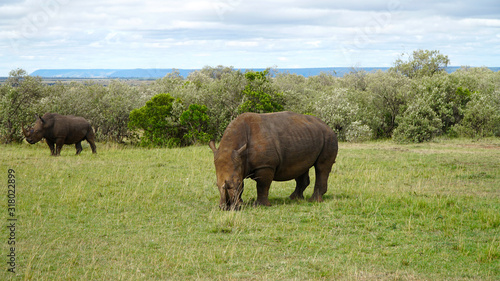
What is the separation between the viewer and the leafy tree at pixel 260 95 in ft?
106

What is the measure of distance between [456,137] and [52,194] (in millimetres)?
30598

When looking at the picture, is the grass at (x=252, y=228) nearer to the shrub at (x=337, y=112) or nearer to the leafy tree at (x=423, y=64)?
the shrub at (x=337, y=112)

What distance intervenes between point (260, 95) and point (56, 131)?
44.5 ft

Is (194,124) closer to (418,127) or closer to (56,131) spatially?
(56,131)

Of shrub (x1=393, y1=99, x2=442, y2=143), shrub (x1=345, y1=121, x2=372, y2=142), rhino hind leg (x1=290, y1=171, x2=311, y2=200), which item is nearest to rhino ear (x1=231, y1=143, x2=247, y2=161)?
rhino hind leg (x1=290, y1=171, x2=311, y2=200)

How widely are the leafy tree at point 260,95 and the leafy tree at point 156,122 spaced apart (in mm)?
4770

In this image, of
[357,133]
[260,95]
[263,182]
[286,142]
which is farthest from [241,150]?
[357,133]

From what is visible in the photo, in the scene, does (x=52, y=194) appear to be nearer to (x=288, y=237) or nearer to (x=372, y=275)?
(x=288, y=237)

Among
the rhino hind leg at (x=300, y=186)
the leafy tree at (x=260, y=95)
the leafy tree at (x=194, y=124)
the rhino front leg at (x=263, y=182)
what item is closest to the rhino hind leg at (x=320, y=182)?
the rhino hind leg at (x=300, y=186)

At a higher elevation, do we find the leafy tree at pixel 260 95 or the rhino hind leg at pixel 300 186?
the leafy tree at pixel 260 95

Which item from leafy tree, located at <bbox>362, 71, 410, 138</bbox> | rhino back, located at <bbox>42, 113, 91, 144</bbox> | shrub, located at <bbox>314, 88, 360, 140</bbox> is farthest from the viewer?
leafy tree, located at <bbox>362, 71, 410, 138</bbox>

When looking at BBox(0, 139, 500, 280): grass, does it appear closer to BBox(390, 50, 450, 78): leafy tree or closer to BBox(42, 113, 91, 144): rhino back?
BBox(42, 113, 91, 144): rhino back

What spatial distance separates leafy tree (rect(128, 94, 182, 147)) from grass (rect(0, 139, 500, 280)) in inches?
520

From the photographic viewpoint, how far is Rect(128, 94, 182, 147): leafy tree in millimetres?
31594
